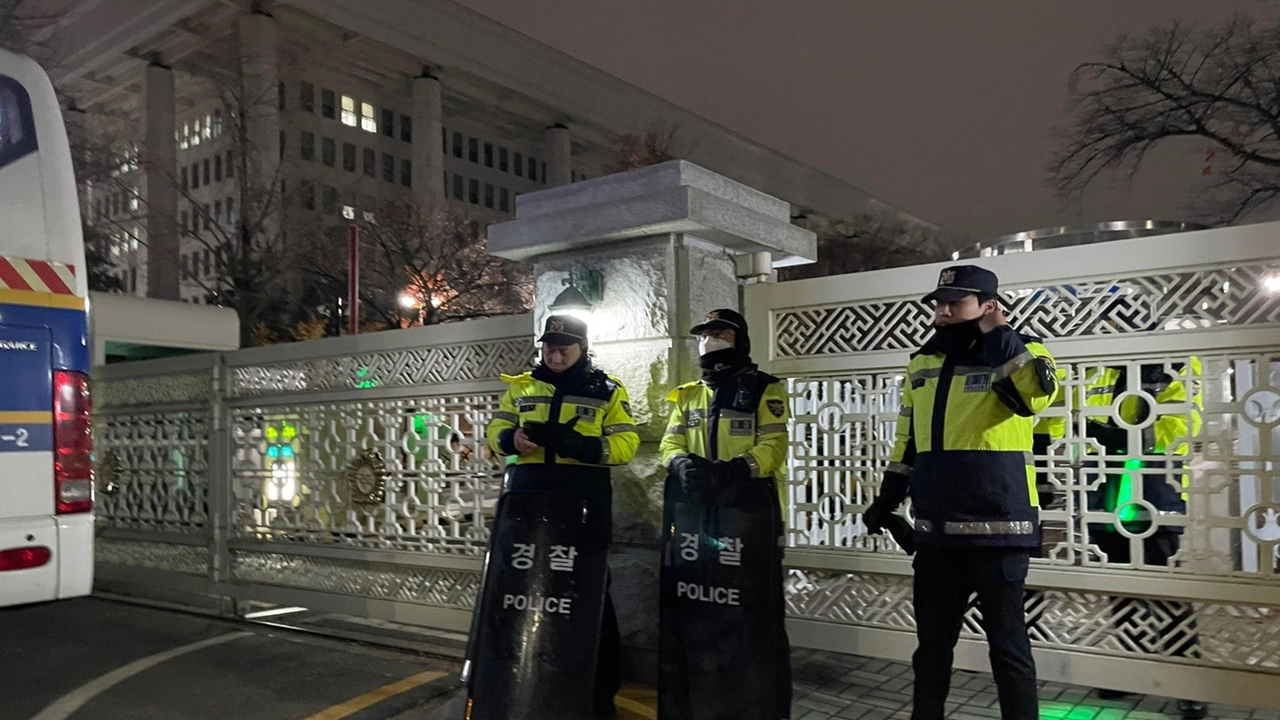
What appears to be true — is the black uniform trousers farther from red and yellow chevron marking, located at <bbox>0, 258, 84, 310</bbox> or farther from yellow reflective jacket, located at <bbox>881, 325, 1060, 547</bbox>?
red and yellow chevron marking, located at <bbox>0, 258, 84, 310</bbox>

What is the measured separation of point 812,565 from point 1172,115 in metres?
18.6

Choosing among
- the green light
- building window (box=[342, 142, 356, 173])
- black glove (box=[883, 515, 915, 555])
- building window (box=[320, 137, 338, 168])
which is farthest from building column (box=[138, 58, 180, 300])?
the green light

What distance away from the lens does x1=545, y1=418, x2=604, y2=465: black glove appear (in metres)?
3.92

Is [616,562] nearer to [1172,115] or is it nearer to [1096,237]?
[1096,237]

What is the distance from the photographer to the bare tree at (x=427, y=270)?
23406 mm

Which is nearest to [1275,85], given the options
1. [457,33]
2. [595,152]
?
[457,33]

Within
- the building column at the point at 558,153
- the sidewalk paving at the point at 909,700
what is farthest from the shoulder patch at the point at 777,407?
the building column at the point at 558,153

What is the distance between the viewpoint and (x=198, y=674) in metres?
5.27

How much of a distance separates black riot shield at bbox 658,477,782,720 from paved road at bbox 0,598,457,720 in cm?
170

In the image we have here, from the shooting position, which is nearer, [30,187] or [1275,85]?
[30,187]

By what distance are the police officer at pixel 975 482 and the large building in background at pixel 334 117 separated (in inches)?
827

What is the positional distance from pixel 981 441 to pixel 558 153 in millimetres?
50521

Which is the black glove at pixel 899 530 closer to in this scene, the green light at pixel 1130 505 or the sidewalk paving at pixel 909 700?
the green light at pixel 1130 505

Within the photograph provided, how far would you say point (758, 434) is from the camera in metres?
3.79
